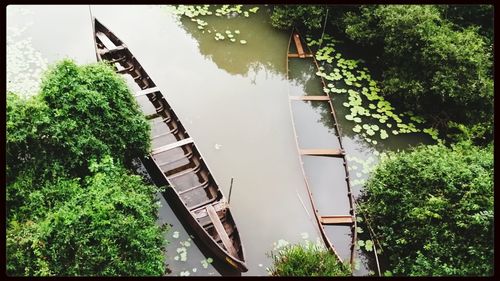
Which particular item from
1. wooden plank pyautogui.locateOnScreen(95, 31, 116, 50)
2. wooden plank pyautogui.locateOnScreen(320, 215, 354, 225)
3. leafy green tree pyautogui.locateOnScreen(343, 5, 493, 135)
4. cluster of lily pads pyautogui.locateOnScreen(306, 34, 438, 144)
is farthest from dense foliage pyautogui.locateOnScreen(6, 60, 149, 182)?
leafy green tree pyautogui.locateOnScreen(343, 5, 493, 135)

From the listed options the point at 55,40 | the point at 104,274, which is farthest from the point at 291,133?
the point at 55,40

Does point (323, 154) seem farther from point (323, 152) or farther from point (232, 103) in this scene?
point (232, 103)

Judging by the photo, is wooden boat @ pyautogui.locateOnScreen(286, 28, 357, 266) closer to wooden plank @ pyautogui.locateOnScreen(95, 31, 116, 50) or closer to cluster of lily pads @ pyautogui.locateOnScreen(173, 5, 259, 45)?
cluster of lily pads @ pyautogui.locateOnScreen(173, 5, 259, 45)

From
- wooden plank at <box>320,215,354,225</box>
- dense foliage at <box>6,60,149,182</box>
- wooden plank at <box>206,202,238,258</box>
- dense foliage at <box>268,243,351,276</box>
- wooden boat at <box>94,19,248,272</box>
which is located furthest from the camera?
wooden plank at <box>320,215,354,225</box>

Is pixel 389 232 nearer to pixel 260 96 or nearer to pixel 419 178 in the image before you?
pixel 419 178

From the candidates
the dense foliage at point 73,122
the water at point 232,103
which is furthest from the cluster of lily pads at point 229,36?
the dense foliage at point 73,122

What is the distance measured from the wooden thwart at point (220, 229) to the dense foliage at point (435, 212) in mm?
2273

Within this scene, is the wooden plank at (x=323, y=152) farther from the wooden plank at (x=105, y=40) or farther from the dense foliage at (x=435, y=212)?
the wooden plank at (x=105, y=40)

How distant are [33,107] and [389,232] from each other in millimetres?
5257

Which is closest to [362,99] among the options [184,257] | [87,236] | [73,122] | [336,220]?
[336,220]

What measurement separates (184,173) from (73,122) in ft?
6.15

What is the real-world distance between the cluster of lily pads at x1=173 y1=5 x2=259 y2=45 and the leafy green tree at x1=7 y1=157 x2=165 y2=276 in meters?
5.38

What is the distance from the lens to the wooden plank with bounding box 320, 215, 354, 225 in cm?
628

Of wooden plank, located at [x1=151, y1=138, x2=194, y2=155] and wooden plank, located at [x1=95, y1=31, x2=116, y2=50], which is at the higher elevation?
wooden plank, located at [x1=95, y1=31, x2=116, y2=50]
